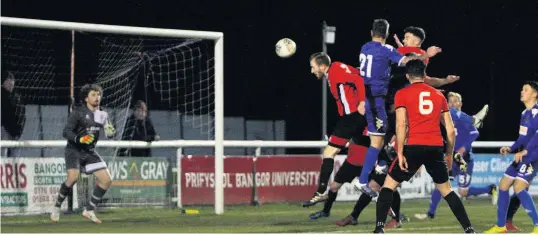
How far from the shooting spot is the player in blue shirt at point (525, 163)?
14.5 metres

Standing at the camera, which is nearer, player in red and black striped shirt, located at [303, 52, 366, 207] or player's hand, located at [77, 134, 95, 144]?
player in red and black striped shirt, located at [303, 52, 366, 207]

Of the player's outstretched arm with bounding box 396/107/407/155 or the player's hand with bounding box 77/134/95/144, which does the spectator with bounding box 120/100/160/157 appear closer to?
the player's hand with bounding box 77/134/95/144

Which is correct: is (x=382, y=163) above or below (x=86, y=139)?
below

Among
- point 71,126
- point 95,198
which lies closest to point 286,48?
point 71,126

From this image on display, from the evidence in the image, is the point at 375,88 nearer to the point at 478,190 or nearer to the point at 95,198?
the point at 95,198

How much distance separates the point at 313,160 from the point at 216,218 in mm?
5669

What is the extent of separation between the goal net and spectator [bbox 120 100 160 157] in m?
0.02

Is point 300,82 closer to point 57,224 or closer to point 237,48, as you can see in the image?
point 237,48

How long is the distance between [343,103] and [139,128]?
545 cm

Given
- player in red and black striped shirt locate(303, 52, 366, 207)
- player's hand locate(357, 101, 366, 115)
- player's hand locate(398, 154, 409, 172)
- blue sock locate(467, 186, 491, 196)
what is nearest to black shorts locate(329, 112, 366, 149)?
player in red and black striped shirt locate(303, 52, 366, 207)

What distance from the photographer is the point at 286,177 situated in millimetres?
21828

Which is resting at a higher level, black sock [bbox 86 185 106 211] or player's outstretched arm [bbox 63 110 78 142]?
player's outstretched arm [bbox 63 110 78 142]

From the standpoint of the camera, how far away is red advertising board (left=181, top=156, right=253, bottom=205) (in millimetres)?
20369

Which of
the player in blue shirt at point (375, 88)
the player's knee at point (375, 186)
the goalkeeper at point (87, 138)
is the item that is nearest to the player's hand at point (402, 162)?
the player in blue shirt at point (375, 88)
